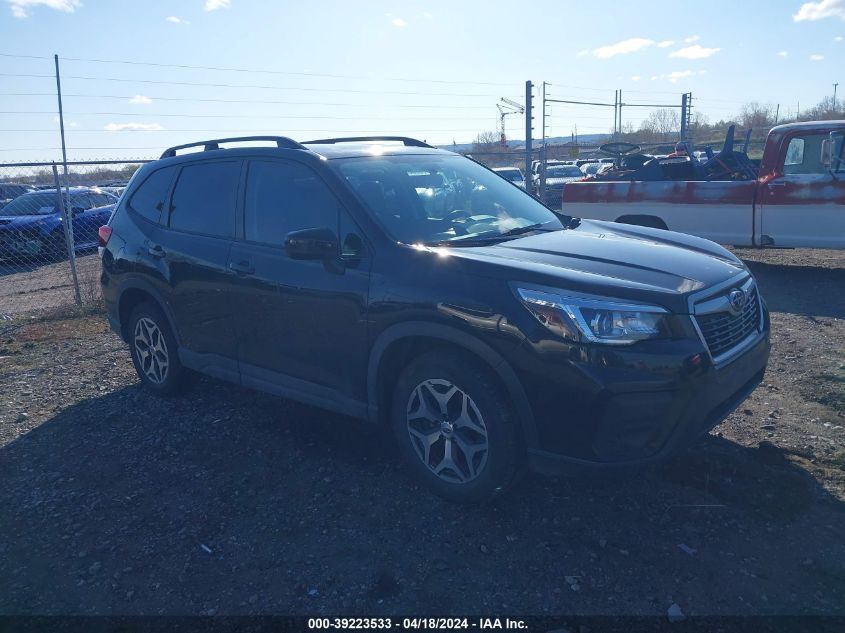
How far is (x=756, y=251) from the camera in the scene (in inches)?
473

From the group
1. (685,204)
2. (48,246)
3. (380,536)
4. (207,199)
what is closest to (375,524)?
(380,536)

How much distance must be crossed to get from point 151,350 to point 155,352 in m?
0.06

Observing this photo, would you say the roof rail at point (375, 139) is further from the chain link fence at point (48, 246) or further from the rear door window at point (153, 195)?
the chain link fence at point (48, 246)

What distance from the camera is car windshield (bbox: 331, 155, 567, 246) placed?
4.22 meters

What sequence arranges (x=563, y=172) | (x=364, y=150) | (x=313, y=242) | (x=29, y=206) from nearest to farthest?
(x=313, y=242) < (x=364, y=150) < (x=29, y=206) < (x=563, y=172)

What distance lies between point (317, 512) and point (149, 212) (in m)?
2.98

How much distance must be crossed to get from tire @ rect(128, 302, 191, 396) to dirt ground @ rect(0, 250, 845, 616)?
344mm

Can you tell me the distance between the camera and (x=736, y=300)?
12.4ft

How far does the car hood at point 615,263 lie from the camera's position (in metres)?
3.38

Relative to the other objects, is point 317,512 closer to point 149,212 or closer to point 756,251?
point 149,212

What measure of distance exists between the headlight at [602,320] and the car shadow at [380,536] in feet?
2.14

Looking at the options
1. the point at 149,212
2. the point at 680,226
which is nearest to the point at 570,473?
the point at 149,212

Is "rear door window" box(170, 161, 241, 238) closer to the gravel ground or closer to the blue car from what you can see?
the gravel ground

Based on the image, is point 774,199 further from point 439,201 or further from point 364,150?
point 364,150
